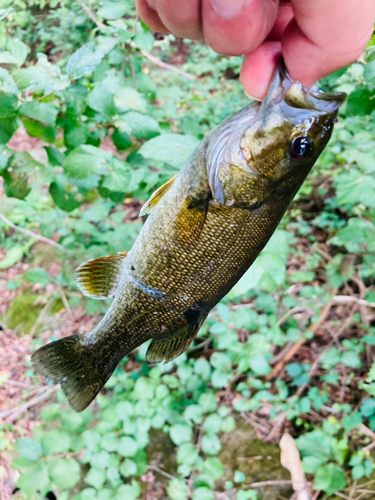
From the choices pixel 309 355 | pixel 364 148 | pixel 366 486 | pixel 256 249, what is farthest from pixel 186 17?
pixel 366 486

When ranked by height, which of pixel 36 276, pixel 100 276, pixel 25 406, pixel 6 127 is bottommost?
pixel 25 406

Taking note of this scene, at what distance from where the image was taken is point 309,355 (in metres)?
2.35

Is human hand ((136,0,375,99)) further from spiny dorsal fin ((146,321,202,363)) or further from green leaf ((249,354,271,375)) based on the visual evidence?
green leaf ((249,354,271,375))

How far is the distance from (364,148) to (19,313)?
3.03 meters

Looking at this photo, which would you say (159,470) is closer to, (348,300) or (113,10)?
(348,300)

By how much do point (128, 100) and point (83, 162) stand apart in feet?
1.18

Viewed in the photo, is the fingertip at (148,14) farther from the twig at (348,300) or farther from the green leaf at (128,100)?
the twig at (348,300)

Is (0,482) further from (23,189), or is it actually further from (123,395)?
(23,189)

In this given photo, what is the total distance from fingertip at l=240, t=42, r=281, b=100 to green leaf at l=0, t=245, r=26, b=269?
2.99 meters

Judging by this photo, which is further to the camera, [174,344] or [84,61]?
[84,61]

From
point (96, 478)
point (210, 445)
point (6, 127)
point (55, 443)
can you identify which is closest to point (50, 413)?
point (55, 443)

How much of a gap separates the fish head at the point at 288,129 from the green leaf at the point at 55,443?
1603 mm

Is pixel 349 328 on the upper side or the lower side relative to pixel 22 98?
lower

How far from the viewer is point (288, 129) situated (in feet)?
3.12
